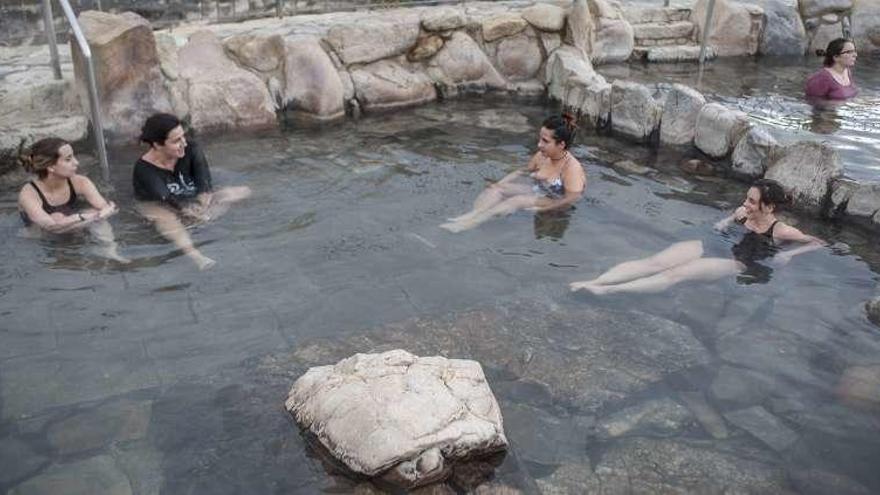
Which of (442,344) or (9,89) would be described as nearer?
(442,344)

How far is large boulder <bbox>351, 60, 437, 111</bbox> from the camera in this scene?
8852mm

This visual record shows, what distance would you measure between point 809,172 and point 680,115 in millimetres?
1616

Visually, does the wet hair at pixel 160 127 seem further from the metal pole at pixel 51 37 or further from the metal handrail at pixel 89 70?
the metal pole at pixel 51 37

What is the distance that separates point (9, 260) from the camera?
5328 millimetres

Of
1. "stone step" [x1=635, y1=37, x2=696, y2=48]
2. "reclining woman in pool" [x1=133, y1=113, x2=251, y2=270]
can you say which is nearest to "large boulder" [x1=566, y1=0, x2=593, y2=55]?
"stone step" [x1=635, y1=37, x2=696, y2=48]

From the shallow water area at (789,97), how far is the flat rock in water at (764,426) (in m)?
3.91

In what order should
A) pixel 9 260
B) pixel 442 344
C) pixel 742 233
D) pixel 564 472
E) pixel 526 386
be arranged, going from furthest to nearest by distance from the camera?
pixel 742 233
pixel 9 260
pixel 442 344
pixel 526 386
pixel 564 472

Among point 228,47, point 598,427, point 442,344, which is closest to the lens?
point 598,427

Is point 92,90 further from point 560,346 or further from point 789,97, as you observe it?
point 789,97

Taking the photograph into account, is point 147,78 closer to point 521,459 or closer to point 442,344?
point 442,344

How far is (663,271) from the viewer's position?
5469mm

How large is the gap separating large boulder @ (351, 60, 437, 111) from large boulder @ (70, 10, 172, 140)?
7.35ft

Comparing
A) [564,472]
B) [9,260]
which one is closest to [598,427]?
[564,472]

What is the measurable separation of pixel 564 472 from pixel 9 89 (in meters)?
6.15
